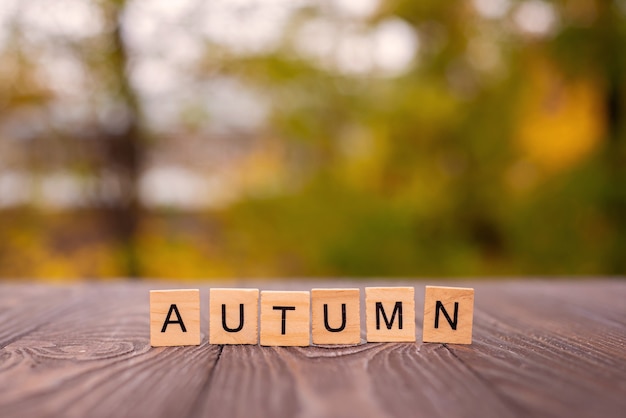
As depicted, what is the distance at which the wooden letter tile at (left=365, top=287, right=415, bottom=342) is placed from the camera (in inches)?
35.1

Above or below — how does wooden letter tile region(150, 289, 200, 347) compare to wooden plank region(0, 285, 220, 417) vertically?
above

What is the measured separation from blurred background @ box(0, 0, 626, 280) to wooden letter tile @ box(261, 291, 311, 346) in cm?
359

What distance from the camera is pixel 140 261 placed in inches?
167

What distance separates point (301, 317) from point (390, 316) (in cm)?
15

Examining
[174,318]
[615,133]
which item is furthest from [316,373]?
[615,133]

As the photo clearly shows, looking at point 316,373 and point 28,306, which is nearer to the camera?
point 316,373

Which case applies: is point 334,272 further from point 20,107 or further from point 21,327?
point 21,327

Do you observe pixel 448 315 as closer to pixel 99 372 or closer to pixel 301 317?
pixel 301 317

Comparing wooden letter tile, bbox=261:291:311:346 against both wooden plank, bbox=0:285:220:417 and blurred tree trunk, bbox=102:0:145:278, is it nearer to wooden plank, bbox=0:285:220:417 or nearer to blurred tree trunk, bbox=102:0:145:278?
wooden plank, bbox=0:285:220:417

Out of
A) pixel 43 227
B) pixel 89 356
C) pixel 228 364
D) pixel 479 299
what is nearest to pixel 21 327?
pixel 89 356

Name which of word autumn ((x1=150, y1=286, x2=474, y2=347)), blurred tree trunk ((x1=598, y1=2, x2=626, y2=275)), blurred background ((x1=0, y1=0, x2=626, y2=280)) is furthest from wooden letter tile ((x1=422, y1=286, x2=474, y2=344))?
blurred tree trunk ((x1=598, y1=2, x2=626, y2=275))

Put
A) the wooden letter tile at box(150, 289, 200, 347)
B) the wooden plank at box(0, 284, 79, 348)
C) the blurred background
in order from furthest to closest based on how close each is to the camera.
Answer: the blurred background < the wooden plank at box(0, 284, 79, 348) < the wooden letter tile at box(150, 289, 200, 347)

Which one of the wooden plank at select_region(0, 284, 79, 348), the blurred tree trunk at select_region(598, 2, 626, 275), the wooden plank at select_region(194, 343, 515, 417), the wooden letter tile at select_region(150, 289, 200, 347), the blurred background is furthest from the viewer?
the blurred tree trunk at select_region(598, 2, 626, 275)

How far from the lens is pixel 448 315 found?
0.89 m
